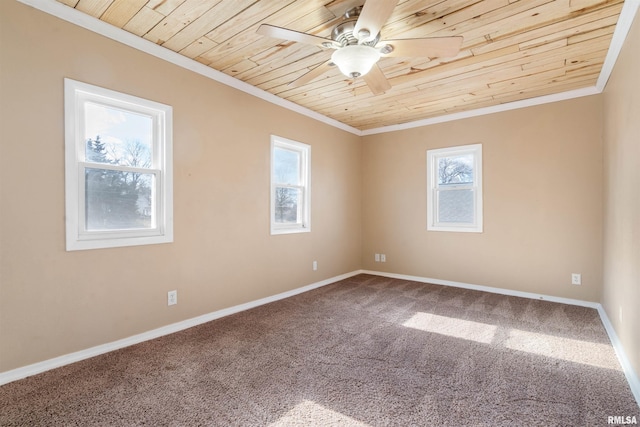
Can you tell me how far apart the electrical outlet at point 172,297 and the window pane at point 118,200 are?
0.64m

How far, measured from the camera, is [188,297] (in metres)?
2.99

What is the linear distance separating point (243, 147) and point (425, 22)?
7.08ft

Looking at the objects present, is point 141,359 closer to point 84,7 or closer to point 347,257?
point 84,7

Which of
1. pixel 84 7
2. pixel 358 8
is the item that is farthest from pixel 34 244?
pixel 358 8

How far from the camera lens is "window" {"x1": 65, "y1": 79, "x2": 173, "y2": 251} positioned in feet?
7.52

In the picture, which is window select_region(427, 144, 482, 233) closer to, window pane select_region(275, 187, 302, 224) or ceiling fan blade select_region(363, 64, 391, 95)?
window pane select_region(275, 187, 302, 224)

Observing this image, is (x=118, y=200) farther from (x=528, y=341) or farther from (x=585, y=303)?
(x=585, y=303)

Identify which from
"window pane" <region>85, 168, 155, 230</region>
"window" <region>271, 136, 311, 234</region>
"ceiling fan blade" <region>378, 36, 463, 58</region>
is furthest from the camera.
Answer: "window" <region>271, 136, 311, 234</region>

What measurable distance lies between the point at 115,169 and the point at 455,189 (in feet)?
13.8

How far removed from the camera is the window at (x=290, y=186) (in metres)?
3.99

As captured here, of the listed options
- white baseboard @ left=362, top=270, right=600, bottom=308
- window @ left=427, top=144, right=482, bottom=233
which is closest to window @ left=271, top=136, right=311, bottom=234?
white baseboard @ left=362, top=270, right=600, bottom=308

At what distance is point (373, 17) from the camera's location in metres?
1.80

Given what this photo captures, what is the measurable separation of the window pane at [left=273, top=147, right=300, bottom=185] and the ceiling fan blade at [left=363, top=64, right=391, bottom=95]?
66.3 inches

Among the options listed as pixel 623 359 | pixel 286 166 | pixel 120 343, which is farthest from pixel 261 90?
pixel 623 359
